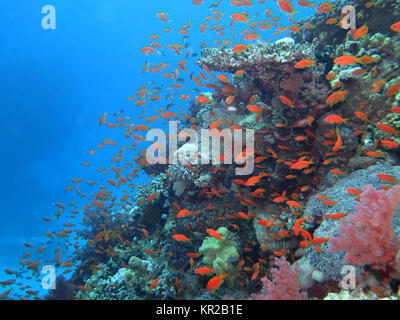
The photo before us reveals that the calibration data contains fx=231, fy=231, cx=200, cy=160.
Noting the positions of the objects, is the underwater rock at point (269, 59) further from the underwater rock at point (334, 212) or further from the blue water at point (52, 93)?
the blue water at point (52, 93)

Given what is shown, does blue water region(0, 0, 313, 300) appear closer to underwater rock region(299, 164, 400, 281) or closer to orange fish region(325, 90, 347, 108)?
underwater rock region(299, 164, 400, 281)

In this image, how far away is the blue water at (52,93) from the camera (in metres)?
41.0

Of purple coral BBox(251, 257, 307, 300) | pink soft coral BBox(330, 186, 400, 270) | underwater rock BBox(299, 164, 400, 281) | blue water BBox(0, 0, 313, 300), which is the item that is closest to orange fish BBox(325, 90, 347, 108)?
underwater rock BBox(299, 164, 400, 281)

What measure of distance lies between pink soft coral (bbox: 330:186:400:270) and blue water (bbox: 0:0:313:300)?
33551 millimetres

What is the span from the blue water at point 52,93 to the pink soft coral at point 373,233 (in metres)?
33.6

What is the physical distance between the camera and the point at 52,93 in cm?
4700

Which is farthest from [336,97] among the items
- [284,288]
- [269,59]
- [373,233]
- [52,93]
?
[52,93]

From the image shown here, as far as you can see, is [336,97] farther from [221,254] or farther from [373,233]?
[221,254]

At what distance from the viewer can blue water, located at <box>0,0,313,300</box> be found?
4100 centimetres

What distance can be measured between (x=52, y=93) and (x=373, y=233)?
186ft

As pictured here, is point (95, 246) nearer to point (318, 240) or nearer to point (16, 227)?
point (318, 240)
